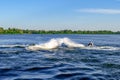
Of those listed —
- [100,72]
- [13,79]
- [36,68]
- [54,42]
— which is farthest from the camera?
[54,42]

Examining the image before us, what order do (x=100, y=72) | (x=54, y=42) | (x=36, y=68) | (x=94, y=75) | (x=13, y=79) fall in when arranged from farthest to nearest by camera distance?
1. (x=54, y=42)
2. (x=36, y=68)
3. (x=100, y=72)
4. (x=94, y=75)
5. (x=13, y=79)

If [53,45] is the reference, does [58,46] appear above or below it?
below

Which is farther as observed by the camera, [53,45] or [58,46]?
[58,46]

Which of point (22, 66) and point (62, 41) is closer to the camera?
point (22, 66)

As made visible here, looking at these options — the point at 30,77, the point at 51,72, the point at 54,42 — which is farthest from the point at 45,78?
the point at 54,42

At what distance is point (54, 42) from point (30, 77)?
36.8 metres

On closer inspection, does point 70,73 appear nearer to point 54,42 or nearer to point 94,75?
point 94,75

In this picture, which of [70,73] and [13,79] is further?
[70,73]

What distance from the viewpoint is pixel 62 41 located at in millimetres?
63375

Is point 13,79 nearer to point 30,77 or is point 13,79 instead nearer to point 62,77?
point 30,77

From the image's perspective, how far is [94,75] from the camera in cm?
2491

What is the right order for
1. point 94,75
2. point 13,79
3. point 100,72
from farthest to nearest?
1. point 100,72
2. point 94,75
3. point 13,79

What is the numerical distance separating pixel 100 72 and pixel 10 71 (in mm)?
6849

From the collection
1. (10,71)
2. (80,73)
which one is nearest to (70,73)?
(80,73)
